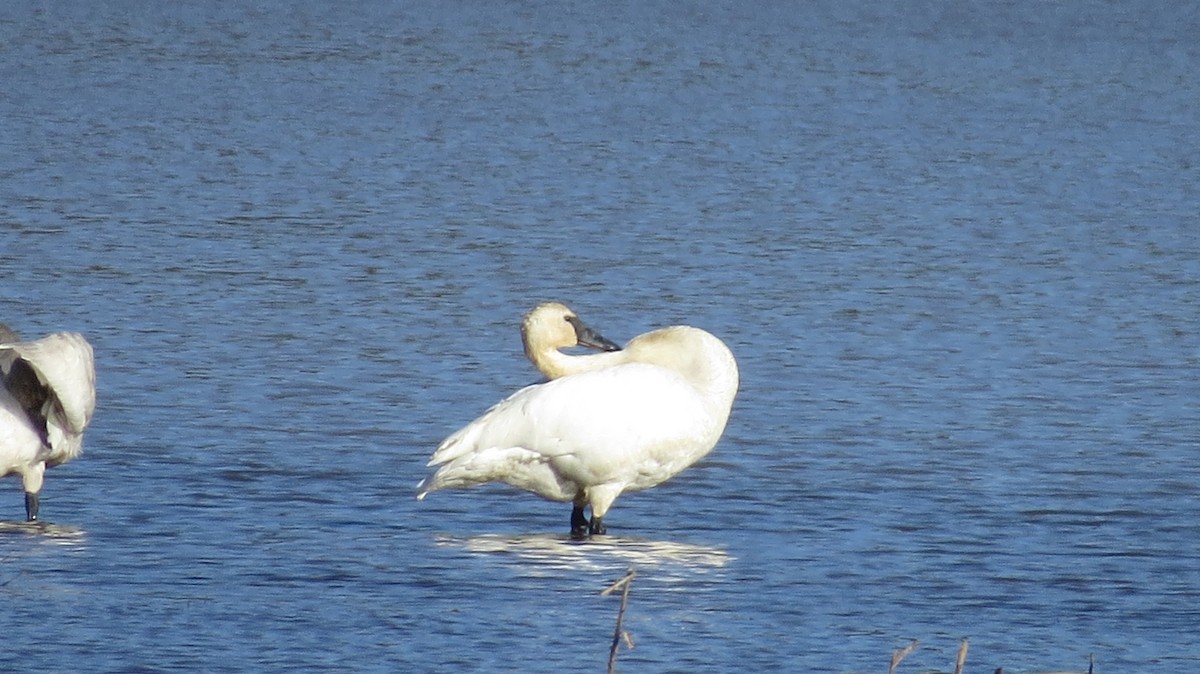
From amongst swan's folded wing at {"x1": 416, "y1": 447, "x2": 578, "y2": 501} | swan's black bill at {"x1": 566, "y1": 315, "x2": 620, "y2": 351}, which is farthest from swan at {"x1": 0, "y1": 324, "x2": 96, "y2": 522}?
swan's black bill at {"x1": 566, "y1": 315, "x2": 620, "y2": 351}

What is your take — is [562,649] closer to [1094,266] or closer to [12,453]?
[12,453]

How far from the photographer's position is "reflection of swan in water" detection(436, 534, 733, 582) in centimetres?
739

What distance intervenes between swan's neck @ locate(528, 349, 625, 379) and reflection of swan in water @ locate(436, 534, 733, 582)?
2.08 feet

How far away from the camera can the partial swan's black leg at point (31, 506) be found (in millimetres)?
7859

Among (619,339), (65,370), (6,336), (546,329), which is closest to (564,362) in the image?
(546,329)

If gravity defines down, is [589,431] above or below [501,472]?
above

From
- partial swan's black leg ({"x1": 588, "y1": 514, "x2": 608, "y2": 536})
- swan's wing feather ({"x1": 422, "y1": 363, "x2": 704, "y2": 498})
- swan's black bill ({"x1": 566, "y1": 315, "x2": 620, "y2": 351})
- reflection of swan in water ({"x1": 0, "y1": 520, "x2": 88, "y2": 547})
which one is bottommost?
reflection of swan in water ({"x1": 0, "y1": 520, "x2": 88, "y2": 547})

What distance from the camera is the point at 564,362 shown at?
8.33 meters

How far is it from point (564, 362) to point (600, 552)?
3.02 feet

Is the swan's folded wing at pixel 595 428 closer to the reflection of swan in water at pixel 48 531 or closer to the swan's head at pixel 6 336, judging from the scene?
the reflection of swan in water at pixel 48 531

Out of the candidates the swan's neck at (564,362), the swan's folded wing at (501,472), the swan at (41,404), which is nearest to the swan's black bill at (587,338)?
the swan's neck at (564,362)

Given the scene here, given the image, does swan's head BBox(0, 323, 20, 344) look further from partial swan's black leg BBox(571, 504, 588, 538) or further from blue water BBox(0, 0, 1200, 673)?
partial swan's black leg BBox(571, 504, 588, 538)

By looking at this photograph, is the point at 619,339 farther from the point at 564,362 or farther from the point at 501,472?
the point at 501,472

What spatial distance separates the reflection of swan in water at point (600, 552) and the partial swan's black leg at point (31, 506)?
51.7 inches
